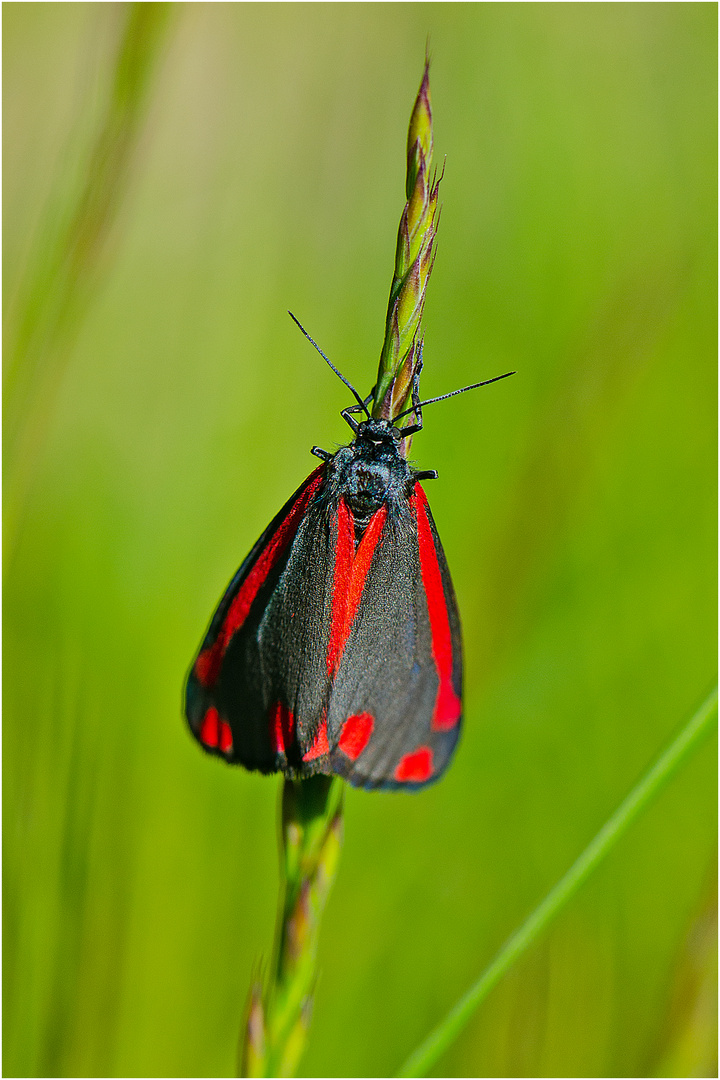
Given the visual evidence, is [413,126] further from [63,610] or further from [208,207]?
[208,207]

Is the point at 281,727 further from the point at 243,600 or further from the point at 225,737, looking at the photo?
the point at 243,600

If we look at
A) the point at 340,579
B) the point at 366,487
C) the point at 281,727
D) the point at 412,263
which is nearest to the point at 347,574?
the point at 340,579

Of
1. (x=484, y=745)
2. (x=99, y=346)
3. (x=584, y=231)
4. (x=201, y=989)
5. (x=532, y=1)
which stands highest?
(x=532, y=1)

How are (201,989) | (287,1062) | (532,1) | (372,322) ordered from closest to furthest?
(287,1062) < (201,989) < (372,322) < (532,1)

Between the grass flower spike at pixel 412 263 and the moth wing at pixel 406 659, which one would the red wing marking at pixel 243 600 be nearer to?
the moth wing at pixel 406 659

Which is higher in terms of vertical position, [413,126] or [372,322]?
[372,322]

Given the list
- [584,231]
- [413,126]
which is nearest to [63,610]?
[413,126]

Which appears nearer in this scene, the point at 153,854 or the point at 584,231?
the point at 153,854

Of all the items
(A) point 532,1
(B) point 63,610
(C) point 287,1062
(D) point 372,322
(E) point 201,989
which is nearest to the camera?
(C) point 287,1062
